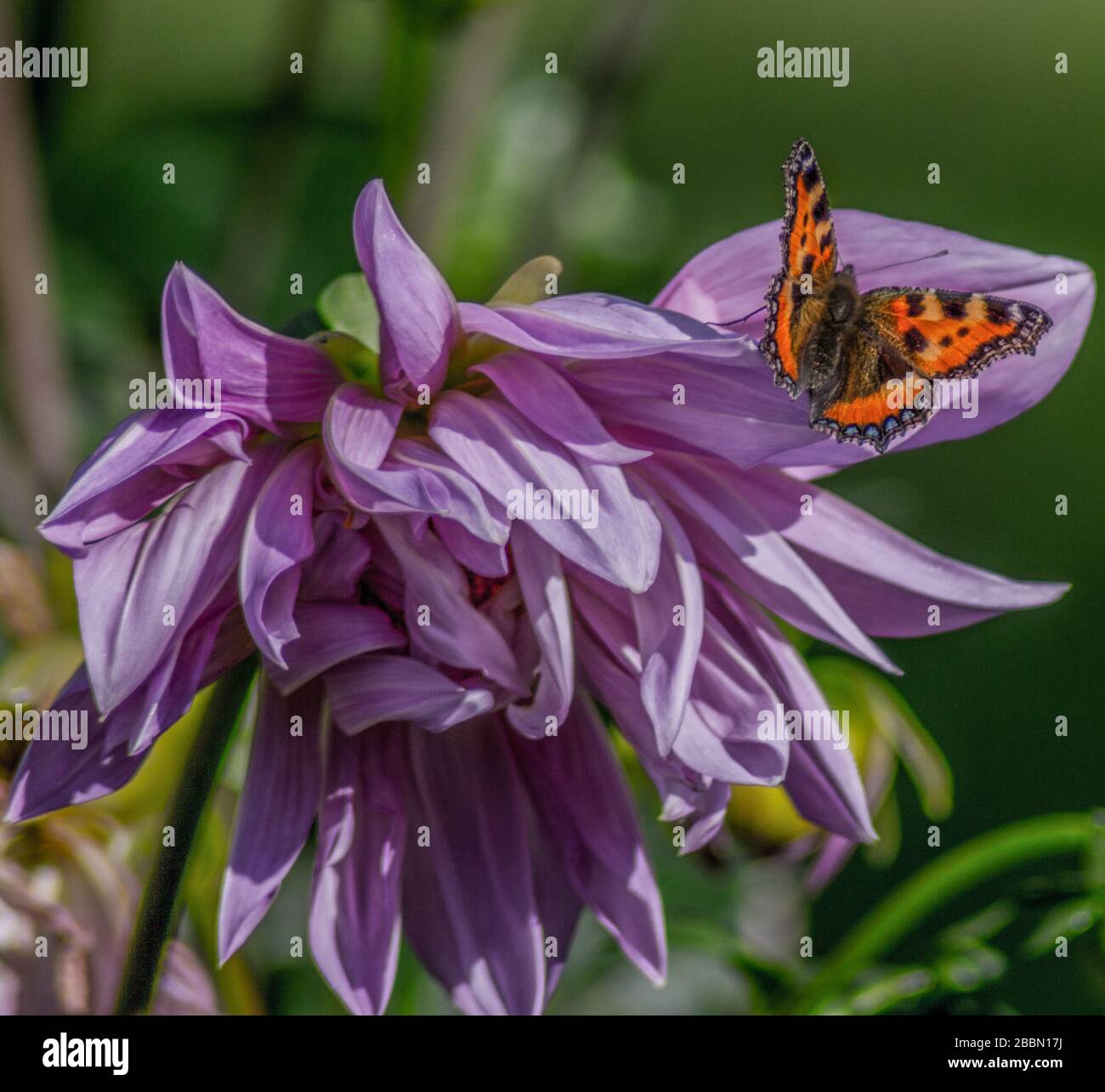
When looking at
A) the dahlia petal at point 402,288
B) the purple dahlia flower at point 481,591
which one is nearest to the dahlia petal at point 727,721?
the purple dahlia flower at point 481,591

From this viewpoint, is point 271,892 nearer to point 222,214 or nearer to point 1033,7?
point 222,214

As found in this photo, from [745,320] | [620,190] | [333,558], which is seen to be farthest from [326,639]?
[620,190]

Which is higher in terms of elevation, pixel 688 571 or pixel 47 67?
pixel 47 67

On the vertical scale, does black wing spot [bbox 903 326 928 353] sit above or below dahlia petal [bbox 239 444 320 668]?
above

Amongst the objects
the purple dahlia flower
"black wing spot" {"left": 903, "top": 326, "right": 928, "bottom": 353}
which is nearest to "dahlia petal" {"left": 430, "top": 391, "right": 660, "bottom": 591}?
the purple dahlia flower

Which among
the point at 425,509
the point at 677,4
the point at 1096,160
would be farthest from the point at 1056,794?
the point at 425,509

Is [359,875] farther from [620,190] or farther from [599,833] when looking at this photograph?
[620,190]

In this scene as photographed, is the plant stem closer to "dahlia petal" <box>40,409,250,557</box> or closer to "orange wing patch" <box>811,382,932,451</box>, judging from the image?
"orange wing patch" <box>811,382,932,451</box>
